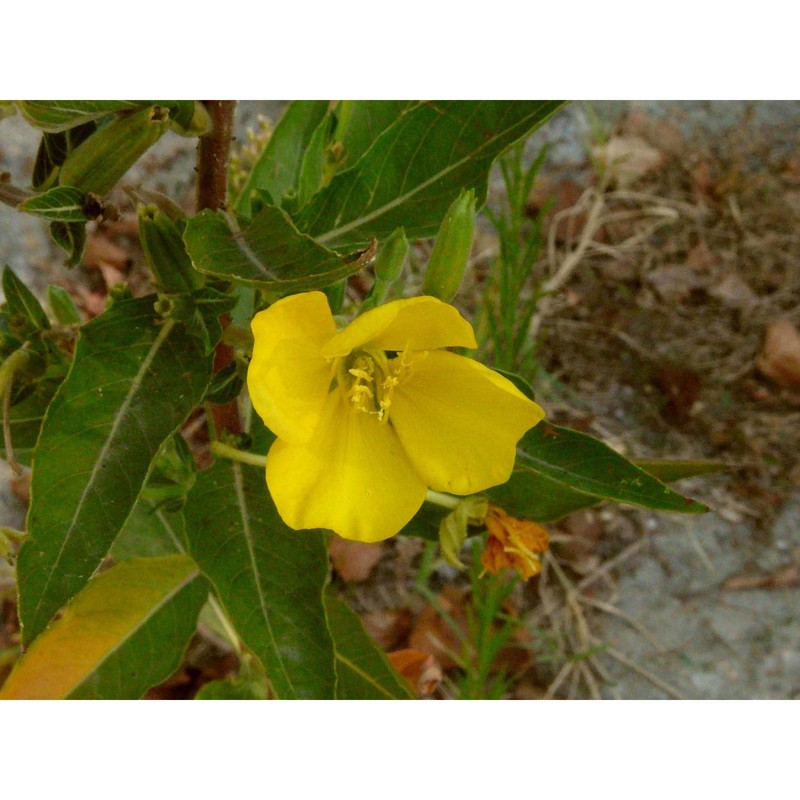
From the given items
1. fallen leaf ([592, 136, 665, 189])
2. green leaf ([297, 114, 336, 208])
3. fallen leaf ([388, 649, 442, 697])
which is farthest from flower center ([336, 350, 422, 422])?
fallen leaf ([592, 136, 665, 189])

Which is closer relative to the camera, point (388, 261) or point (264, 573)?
point (388, 261)

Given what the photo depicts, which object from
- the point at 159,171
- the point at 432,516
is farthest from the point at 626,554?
the point at 159,171

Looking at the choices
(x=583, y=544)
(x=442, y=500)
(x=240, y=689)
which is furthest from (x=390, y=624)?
(x=442, y=500)

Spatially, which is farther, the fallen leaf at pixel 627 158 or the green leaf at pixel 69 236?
the fallen leaf at pixel 627 158

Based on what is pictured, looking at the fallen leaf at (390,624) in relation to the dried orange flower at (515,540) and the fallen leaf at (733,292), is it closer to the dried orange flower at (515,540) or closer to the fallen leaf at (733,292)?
the dried orange flower at (515,540)

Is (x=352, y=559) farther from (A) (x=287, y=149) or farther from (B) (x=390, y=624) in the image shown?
(A) (x=287, y=149)

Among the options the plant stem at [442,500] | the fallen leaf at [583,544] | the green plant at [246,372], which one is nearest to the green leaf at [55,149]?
the green plant at [246,372]

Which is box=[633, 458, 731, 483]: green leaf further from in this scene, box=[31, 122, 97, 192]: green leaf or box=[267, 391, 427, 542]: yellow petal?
box=[31, 122, 97, 192]: green leaf

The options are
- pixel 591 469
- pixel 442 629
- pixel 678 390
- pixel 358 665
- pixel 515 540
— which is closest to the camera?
pixel 591 469
